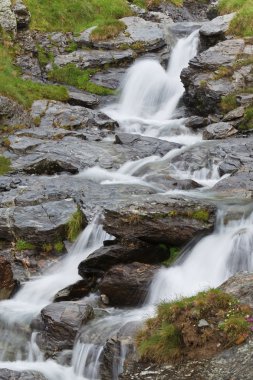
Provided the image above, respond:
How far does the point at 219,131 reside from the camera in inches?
797

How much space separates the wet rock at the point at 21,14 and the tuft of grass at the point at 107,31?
142 inches

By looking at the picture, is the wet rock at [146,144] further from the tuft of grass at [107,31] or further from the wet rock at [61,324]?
the tuft of grass at [107,31]

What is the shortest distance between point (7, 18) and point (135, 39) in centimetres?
673

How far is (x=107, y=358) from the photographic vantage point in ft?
29.7

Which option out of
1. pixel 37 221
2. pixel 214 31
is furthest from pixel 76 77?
pixel 37 221

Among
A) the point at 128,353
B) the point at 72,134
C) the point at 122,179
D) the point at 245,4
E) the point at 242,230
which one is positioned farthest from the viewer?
the point at 245,4

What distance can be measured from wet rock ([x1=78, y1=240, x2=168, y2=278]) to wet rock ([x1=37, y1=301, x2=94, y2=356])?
5.37ft

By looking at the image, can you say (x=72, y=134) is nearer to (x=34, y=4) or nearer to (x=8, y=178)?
(x=8, y=178)

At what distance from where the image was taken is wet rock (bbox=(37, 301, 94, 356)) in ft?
32.5

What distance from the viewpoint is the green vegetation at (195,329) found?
26.7 ft

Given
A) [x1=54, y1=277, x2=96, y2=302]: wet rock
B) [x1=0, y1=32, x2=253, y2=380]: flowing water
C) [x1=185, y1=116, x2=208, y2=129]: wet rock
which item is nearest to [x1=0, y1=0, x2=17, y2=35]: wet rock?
[x1=185, y1=116, x2=208, y2=129]: wet rock

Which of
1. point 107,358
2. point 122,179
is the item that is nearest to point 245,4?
point 122,179

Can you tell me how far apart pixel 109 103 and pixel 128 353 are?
60.4ft

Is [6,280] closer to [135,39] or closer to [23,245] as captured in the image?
[23,245]
